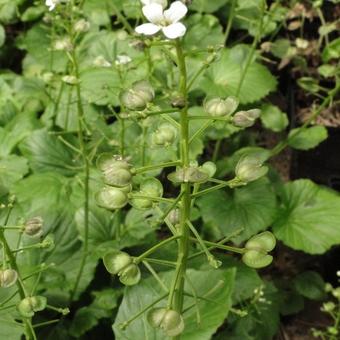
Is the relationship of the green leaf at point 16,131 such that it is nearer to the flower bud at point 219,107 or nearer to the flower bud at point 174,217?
the flower bud at point 174,217

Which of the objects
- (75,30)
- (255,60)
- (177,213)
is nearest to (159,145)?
(177,213)

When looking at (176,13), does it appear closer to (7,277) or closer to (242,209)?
(7,277)

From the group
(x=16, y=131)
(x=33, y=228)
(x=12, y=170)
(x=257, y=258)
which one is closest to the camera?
(x=257, y=258)

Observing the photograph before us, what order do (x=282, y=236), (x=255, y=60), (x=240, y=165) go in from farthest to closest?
(x=255, y=60)
(x=282, y=236)
(x=240, y=165)

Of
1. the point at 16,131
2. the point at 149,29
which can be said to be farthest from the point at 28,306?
the point at 16,131

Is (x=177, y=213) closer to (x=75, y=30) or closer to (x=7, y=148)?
(x=75, y=30)

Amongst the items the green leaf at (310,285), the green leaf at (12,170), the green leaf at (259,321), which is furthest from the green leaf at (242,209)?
→ the green leaf at (12,170)
